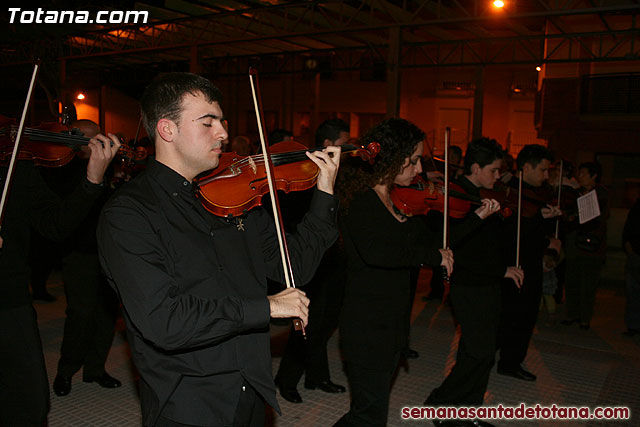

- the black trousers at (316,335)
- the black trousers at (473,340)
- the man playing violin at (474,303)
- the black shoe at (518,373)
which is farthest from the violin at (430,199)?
the black shoe at (518,373)

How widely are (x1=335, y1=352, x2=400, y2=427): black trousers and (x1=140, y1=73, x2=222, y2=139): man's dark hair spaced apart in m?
1.71

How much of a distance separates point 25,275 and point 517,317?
3745 mm

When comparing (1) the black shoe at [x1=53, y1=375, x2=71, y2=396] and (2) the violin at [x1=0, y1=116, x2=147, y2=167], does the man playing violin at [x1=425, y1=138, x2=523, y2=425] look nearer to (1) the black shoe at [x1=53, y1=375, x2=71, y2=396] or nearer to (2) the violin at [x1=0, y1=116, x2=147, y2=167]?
(2) the violin at [x1=0, y1=116, x2=147, y2=167]

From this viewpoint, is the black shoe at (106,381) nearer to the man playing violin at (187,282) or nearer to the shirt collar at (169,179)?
the man playing violin at (187,282)

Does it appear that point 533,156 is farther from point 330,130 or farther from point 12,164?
point 12,164

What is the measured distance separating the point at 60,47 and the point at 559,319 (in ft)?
47.2

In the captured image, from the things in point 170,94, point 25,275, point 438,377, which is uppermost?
point 170,94

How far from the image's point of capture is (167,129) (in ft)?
5.96

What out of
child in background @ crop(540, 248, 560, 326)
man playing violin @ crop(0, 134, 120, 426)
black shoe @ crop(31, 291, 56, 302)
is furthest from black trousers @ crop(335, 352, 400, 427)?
black shoe @ crop(31, 291, 56, 302)

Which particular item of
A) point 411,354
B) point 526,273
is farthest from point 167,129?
point 411,354

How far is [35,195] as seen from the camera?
8.90 feet

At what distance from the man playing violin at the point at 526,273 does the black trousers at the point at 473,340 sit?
3.26 ft

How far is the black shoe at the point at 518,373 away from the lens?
15.3 ft

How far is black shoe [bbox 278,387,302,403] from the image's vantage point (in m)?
4.06
